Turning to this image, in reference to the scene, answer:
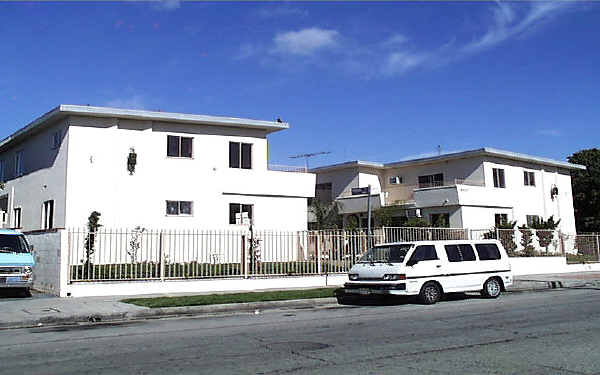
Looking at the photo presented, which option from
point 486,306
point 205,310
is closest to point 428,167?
point 486,306

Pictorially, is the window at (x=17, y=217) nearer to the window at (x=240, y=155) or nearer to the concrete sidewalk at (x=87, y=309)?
the window at (x=240, y=155)

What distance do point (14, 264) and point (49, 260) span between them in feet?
4.31

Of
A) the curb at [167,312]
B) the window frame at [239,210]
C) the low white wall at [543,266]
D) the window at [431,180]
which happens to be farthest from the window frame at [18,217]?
the window at [431,180]

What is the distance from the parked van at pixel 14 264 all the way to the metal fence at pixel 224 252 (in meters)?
1.18

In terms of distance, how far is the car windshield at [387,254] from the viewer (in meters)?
15.8

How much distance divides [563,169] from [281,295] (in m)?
31.8

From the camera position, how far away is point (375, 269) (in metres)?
15.7

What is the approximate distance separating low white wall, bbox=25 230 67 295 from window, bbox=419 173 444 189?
2456 centimetres

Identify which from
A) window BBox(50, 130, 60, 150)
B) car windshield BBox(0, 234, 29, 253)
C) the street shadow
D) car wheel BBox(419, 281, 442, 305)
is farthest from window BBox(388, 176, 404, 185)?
car windshield BBox(0, 234, 29, 253)

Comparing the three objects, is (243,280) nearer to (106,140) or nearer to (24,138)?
(106,140)

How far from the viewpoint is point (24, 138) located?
91.5 feet

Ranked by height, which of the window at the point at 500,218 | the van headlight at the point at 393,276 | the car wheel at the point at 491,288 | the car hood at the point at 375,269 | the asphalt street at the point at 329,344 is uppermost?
the window at the point at 500,218

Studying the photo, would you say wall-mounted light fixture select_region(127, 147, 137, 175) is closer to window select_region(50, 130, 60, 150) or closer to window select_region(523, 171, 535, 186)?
window select_region(50, 130, 60, 150)

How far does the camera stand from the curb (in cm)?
1250
